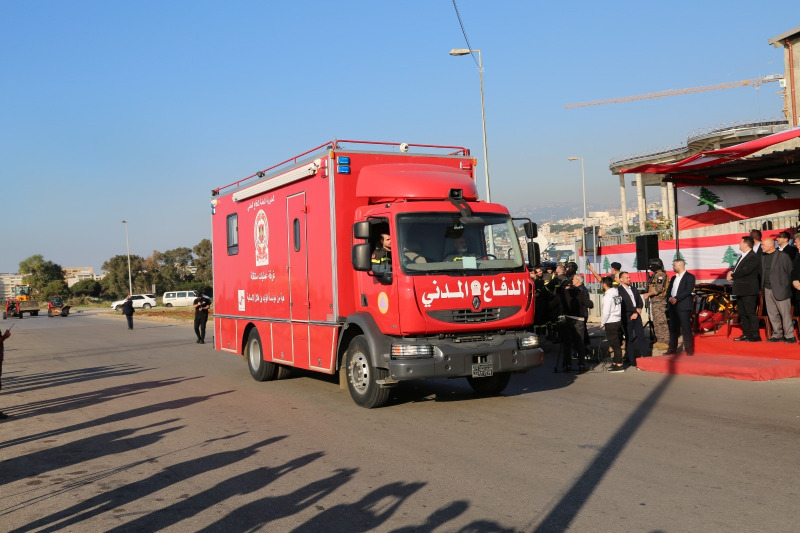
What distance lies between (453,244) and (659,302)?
6.84 m

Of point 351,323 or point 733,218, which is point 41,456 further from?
point 733,218

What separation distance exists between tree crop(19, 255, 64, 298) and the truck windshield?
141 m

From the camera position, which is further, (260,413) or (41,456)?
(260,413)

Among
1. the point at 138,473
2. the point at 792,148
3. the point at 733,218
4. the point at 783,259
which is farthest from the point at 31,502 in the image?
the point at 733,218

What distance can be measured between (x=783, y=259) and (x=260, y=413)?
838 cm

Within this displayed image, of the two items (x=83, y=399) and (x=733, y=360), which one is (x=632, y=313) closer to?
(x=733, y=360)

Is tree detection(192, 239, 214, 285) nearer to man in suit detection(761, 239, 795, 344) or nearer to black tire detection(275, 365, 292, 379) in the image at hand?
black tire detection(275, 365, 292, 379)

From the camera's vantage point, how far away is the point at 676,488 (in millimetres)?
5918

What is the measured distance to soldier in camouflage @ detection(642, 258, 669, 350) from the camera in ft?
49.6

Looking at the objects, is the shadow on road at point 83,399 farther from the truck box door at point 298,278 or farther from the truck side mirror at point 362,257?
the truck side mirror at point 362,257

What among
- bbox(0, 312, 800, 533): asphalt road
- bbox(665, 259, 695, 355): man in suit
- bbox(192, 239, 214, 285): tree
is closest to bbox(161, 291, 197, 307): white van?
bbox(192, 239, 214, 285): tree

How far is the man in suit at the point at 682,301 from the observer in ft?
43.0

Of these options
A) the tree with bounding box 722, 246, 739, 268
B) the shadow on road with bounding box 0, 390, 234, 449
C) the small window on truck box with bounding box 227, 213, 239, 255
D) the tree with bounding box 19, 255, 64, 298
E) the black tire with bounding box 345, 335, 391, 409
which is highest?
the tree with bounding box 19, 255, 64, 298

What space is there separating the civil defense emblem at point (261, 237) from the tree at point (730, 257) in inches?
372
